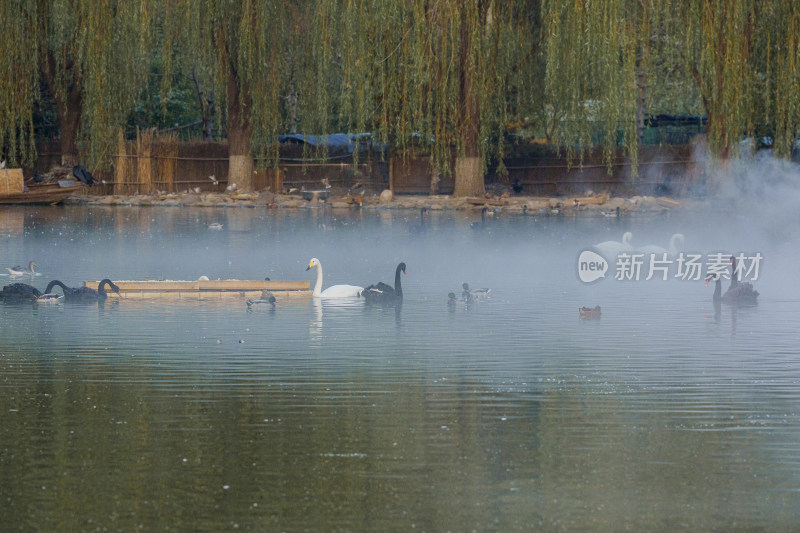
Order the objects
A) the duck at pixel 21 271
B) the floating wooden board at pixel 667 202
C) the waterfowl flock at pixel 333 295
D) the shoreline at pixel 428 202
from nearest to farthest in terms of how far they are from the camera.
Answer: the waterfowl flock at pixel 333 295, the duck at pixel 21 271, the floating wooden board at pixel 667 202, the shoreline at pixel 428 202

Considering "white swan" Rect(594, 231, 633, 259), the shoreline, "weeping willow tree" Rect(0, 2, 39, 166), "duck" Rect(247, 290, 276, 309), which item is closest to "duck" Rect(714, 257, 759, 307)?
"white swan" Rect(594, 231, 633, 259)

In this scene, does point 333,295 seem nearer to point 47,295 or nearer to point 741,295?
point 47,295

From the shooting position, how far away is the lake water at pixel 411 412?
6762mm

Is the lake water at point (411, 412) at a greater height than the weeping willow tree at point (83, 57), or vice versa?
the weeping willow tree at point (83, 57)

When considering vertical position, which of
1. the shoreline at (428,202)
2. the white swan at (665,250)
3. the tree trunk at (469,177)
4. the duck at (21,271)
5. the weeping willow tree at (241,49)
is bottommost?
the duck at (21,271)

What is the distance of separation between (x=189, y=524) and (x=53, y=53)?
34936 millimetres

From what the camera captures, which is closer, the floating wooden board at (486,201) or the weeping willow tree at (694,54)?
the weeping willow tree at (694,54)

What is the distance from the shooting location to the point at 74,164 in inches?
1633

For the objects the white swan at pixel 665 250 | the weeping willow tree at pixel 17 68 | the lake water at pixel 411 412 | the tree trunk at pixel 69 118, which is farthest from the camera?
the tree trunk at pixel 69 118

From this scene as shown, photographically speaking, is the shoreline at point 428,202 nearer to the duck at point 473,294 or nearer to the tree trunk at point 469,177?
the tree trunk at point 469,177

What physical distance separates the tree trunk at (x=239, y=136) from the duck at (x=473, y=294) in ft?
66.6

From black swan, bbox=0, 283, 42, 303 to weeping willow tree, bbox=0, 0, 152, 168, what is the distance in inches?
614

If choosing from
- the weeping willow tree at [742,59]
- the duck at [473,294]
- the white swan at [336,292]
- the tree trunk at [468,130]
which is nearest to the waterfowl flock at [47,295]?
the white swan at [336,292]

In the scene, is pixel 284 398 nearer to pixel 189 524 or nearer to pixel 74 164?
pixel 189 524
